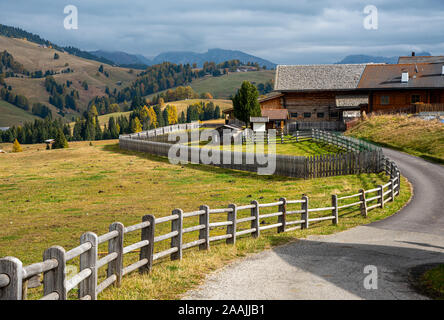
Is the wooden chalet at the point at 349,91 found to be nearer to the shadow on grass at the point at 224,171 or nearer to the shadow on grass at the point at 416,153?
the shadow on grass at the point at 416,153

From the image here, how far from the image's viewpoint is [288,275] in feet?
35.9

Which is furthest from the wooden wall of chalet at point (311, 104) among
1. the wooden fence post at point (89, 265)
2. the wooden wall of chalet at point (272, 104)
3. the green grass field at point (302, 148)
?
the wooden fence post at point (89, 265)

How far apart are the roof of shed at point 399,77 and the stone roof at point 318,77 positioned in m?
3.01

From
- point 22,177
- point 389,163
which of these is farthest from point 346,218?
point 22,177

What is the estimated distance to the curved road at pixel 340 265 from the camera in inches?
372

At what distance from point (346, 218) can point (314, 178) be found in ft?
41.3

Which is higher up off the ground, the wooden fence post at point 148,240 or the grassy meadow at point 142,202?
the wooden fence post at point 148,240

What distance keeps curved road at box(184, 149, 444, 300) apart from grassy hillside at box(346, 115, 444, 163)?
2256 cm

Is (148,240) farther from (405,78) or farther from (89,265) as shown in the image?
(405,78)

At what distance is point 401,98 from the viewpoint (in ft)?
220

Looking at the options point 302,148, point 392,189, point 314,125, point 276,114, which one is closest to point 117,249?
point 392,189

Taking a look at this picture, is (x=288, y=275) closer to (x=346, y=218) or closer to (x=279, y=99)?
(x=346, y=218)

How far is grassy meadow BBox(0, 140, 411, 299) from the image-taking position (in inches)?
456

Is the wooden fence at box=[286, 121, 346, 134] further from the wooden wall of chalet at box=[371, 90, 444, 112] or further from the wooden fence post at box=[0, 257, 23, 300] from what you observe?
the wooden fence post at box=[0, 257, 23, 300]
